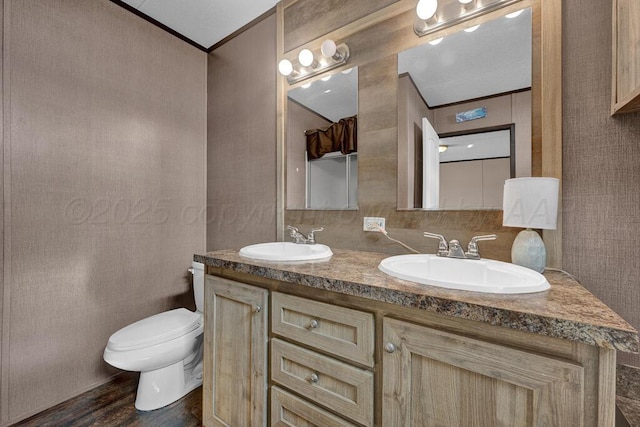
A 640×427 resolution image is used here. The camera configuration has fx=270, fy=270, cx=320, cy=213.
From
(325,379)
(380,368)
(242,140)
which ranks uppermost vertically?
(242,140)

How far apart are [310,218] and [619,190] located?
1345 mm

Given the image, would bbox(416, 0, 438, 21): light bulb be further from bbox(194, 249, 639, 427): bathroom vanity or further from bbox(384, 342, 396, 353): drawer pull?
bbox(384, 342, 396, 353): drawer pull

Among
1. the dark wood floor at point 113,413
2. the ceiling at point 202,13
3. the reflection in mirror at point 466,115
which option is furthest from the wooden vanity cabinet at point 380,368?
the ceiling at point 202,13

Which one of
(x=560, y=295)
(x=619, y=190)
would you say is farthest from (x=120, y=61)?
(x=619, y=190)

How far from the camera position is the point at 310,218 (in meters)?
1.71

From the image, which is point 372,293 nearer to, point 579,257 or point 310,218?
point 579,257

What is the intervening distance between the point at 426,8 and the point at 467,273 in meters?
1.17

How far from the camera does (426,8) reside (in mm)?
1207

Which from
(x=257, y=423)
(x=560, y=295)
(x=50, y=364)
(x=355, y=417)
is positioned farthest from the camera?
(x=50, y=364)

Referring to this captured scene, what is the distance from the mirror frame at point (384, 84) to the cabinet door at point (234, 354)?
2.24 feet

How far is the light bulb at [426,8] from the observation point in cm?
120

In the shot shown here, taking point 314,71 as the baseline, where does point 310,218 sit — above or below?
below

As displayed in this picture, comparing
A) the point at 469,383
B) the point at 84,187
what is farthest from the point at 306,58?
the point at 469,383

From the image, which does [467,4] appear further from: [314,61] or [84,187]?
[84,187]
